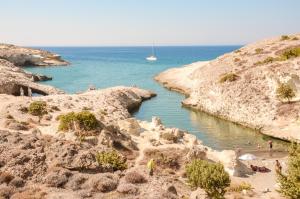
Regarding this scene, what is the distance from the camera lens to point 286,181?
3030cm

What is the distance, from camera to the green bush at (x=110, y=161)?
1361 inches

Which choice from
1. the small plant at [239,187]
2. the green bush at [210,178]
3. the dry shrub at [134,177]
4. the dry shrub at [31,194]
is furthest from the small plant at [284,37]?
the dry shrub at [31,194]

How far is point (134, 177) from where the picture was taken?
3072 cm

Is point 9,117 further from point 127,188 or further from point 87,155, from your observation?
point 127,188

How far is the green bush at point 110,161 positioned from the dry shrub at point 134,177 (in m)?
3.60

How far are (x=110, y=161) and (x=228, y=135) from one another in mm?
34377

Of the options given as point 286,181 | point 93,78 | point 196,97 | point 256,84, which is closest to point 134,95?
point 196,97

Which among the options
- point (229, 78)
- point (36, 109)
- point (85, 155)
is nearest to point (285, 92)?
point (229, 78)

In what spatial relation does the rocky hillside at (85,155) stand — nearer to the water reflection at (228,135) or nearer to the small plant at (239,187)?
the small plant at (239,187)

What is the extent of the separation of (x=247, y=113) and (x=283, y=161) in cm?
2451

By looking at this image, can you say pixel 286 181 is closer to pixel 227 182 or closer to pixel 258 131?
pixel 227 182

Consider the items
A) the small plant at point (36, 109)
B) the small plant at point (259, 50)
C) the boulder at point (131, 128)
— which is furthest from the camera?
the small plant at point (259, 50)

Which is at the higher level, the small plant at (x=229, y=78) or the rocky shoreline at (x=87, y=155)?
the small plant at (x=229, y=78)

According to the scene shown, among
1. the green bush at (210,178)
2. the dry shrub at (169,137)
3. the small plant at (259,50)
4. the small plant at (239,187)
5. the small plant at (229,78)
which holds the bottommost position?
the small plant at (239,187)
